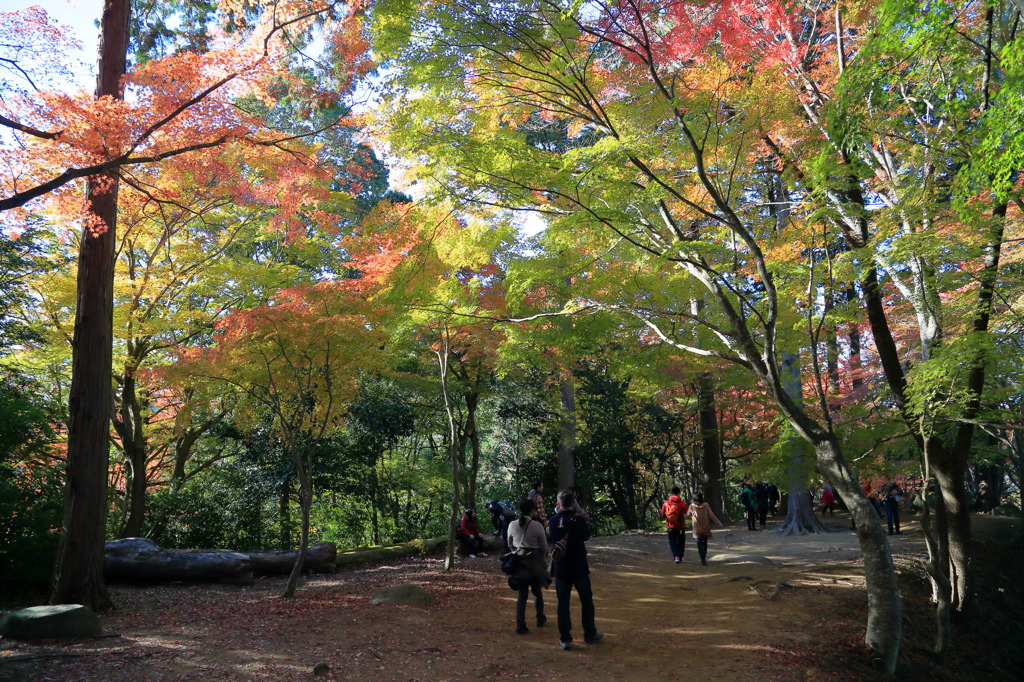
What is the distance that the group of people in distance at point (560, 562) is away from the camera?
6191 mm

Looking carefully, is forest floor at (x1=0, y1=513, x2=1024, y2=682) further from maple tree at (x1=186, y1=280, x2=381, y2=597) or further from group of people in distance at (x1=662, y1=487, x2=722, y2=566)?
maple tree at (x1=186, y1=280, x2=381, y2=597)

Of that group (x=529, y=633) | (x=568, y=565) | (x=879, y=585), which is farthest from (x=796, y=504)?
(x=568, y=565)

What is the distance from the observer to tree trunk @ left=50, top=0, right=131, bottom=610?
715cm

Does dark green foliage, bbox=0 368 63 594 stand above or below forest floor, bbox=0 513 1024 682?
above

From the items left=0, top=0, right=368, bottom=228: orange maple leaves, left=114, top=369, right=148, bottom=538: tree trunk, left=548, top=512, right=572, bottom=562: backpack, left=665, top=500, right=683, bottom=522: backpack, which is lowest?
left=665, top=500, right=683, bottom=522: backpack

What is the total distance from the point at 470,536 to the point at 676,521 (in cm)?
388

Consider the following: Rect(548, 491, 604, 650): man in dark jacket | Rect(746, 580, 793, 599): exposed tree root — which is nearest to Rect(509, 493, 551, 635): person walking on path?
Rect(548, 491, 604, 650): man in dark jacket

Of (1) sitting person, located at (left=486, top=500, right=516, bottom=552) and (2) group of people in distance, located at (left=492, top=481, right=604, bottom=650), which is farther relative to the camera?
(1) sitting person, located at (left=486, top=500, right=516, bottom=552)

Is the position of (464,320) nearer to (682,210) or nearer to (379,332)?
(379,332)

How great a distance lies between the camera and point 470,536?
39.0 feet

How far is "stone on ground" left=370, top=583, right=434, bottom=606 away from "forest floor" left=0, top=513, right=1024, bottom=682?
0.58 feet

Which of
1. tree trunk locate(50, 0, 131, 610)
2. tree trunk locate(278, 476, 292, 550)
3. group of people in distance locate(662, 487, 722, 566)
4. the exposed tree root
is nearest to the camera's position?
tree trunk locate(50, 0, 131, 610)

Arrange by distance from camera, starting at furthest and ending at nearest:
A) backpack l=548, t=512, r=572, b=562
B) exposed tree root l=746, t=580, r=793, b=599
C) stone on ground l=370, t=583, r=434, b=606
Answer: exposed tree root l=746, t=580, r=793, b=599
stone on ground l=370, t=583, r=434, b=606
backpack l=548, t=512, r=572, b=562

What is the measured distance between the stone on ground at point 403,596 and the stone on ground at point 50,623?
314 centimetres
